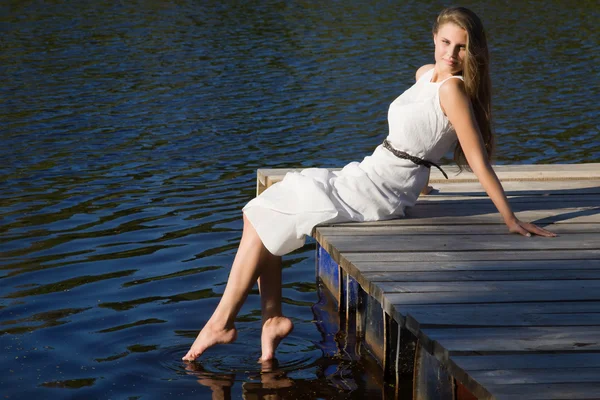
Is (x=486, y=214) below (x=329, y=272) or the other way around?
the other way around

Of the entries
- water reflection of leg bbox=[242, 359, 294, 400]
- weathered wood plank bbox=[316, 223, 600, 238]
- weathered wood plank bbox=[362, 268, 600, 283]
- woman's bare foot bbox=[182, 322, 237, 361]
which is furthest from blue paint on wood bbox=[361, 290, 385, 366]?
weathered wood plank bbox=[362, 268, 600, 283]

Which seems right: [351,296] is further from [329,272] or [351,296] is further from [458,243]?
[458,243]

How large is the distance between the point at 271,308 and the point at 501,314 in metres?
1.49

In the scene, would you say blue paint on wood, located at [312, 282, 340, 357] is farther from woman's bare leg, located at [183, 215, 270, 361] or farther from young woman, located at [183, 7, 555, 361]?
woman's bare leg, located at [183, 215, 270, 361]

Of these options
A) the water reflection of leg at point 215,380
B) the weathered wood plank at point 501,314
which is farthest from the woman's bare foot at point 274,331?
the weathered wood plank at point 501,314

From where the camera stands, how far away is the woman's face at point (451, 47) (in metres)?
4.80

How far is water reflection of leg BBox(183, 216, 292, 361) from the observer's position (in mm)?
4727

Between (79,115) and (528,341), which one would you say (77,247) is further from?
(79,115)

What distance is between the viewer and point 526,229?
4.87 meters

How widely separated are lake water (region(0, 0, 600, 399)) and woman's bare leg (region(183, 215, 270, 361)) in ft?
0.63

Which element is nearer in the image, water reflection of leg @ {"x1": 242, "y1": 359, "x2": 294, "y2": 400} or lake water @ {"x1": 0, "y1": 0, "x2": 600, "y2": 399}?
water reflection of leg @ {"x1": 242, "y1": 359, "x2": 294, "y2": 400}

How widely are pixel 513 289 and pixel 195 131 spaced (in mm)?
8158

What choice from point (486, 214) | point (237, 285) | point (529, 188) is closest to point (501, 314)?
point (237, 285)

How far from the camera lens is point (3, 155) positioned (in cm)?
1042
